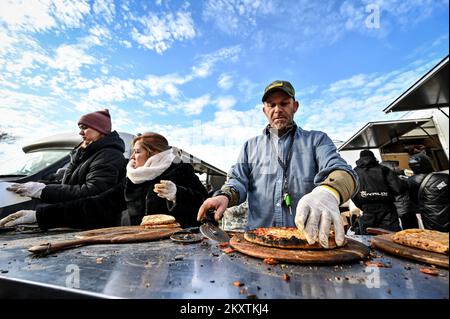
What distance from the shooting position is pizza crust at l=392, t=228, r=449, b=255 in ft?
2.70

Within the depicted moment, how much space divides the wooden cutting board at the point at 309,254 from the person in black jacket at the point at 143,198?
1189 millimetres

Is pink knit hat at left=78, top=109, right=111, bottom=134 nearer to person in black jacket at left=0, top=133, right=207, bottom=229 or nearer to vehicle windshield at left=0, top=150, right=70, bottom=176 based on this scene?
person in black jacket at left=0, top=133, right=207, bottom=229

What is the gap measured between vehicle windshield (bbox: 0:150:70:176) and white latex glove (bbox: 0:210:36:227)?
4.14 feet

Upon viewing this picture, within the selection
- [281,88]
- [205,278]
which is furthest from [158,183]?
[205,278]

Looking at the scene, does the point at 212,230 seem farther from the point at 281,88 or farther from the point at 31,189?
the point at 31,189

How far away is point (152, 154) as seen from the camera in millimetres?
2395

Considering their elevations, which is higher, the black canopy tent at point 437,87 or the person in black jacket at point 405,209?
the black canopy tent at point 437,87

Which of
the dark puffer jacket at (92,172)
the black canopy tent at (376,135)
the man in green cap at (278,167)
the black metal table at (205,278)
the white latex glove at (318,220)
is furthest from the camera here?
the black canopy tent at (376,135)

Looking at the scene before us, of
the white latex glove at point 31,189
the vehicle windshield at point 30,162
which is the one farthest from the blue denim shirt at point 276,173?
the vehicle windshield at point 30,162

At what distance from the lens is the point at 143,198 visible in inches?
87.2

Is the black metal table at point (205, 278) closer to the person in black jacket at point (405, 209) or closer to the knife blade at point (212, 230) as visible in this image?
the knife blade at point (212, 230)

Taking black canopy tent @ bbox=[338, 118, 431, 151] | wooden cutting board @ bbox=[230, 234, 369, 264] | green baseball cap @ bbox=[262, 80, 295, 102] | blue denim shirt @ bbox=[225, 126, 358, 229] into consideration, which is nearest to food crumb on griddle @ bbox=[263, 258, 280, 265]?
wooden cutting board @ bbox=[230, 234, 369, 264]

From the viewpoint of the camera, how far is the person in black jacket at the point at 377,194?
322 centimetres
